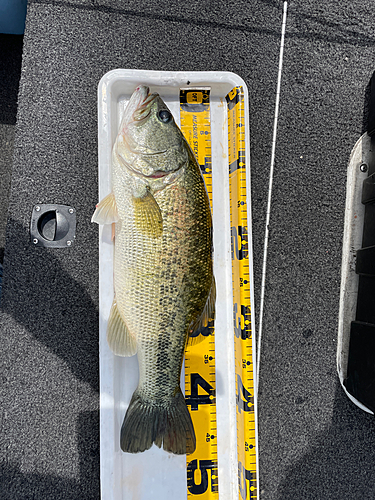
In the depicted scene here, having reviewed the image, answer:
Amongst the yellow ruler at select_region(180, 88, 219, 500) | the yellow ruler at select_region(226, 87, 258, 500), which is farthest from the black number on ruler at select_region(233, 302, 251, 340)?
the yellow ruler at select_region(180, 88, 219, 500)

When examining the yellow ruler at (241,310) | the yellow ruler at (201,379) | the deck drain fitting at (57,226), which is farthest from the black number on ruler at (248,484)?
the deck drain fitting at (57,226)

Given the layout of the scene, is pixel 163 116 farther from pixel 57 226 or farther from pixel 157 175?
pixel 57 226


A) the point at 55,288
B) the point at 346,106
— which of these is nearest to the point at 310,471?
the point at 55,288

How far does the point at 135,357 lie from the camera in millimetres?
1217

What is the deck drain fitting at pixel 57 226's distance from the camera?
1282 millimetres

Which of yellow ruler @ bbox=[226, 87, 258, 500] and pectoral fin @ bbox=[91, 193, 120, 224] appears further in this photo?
yellow ruler @ bbox=[226, 87, 258, 500]

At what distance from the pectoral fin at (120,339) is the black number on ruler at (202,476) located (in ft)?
1.84

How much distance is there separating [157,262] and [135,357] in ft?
1.55

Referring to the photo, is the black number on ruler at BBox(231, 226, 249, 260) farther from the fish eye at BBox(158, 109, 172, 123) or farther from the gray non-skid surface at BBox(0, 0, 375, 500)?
the fish eye at BBox(158, 109, 172, 123)

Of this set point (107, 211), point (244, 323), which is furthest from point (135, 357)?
point (107, 211)

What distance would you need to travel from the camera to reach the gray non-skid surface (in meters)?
1.25

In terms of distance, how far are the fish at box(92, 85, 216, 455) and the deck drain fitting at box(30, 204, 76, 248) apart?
12.4 inches

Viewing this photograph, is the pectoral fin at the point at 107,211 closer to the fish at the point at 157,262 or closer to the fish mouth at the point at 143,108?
the fish at the point at 157,262

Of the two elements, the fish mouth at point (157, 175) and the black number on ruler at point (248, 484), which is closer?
the fish mouth at point (157, 175)
